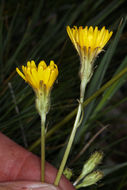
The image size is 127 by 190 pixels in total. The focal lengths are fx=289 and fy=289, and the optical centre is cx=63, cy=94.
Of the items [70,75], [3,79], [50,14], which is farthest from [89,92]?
[50,14]

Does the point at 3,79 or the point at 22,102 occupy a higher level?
the point at 3,79

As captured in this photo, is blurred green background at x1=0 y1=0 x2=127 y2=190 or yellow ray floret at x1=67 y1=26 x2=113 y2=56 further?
blurred green background at x1=0 y1=0 x2=127 y2=190

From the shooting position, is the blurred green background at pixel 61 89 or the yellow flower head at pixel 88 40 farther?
the blurred green background at pixel 61 89

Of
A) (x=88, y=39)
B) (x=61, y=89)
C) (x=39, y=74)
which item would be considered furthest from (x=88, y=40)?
(x=61, y=89)

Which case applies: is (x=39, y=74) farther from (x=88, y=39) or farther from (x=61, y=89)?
(x=61, y=89)

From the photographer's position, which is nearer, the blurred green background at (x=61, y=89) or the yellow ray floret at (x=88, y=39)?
the yellow ray floret at (x=88, y=39)

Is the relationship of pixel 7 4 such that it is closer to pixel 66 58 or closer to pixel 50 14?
pixel 50 14

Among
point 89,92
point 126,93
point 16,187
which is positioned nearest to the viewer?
point 16,187

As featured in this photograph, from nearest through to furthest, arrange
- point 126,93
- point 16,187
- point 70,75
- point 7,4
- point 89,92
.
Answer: point 16,187 → point 89,92 → point 70,75 → point 7,4 → point 126,93
